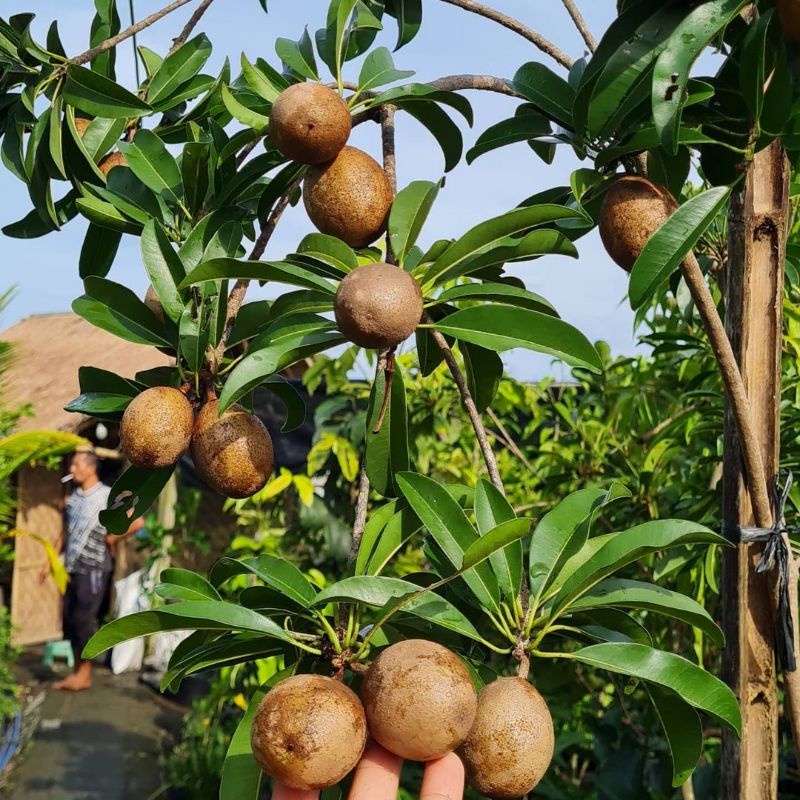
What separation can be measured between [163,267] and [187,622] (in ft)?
1.42

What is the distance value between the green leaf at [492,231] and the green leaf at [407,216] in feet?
0.12

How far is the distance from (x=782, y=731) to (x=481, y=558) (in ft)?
8.88

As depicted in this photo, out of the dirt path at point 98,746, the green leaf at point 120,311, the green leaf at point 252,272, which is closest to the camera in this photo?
the green leaf at point 252,272

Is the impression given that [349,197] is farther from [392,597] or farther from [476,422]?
[392,597]

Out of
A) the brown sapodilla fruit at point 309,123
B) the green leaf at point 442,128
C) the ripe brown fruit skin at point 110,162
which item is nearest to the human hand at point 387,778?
the brown sapodilla fruit at point 309,123

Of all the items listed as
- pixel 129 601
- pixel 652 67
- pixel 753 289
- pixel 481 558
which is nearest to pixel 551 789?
pixel 753 289

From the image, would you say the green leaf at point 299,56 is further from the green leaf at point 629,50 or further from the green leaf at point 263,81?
the green leaf at point 629,50

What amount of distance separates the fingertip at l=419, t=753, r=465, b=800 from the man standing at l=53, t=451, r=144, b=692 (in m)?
5.85

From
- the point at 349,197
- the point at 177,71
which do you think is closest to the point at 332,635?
the point at 349,197

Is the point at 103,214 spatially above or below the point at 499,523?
above

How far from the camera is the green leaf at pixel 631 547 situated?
2.74 feet

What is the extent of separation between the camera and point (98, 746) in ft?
17.8

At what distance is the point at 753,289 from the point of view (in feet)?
3.77

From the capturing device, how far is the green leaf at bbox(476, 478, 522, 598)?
917mm
